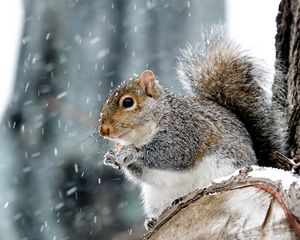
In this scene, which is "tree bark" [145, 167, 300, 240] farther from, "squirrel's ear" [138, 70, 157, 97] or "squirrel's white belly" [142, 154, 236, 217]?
"squirrel's ear" [138, 70, 157, 97]

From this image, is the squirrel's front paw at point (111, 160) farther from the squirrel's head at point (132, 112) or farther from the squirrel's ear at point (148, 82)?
the squirrel's ear at point (148, 82)

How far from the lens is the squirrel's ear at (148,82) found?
1.78 m

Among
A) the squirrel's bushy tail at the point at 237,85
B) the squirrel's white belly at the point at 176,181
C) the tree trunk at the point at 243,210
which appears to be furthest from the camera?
the squirrel's bushy tail at the point at 237,85

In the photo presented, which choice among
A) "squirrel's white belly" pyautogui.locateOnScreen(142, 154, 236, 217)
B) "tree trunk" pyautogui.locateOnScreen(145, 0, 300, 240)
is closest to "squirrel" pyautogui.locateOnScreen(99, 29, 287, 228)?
"squirrel's white belly" pyautogui.locateOnScreen(142, 154, 236, 217)

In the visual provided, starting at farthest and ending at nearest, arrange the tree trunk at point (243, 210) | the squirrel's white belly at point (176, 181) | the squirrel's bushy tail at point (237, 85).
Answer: the squirrel's bushy tail at point (237, 85), the squirrel's white belly at point (176, 181), the tree trunk at point (243, 210)

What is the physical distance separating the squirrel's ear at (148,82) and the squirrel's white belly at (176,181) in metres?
0.19

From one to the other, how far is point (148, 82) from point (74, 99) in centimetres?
38

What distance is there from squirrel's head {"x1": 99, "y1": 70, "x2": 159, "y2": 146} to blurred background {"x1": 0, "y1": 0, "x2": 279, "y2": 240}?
148mm

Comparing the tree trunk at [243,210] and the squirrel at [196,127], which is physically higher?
the squirrel at [196,127]

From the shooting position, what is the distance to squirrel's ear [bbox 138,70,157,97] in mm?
1782

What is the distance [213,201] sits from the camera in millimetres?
1311

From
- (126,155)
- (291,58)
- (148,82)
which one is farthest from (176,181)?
(291,58)

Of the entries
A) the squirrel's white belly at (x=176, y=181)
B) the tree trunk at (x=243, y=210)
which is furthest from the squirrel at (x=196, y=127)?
the tree trunk at (x=243, y=210)

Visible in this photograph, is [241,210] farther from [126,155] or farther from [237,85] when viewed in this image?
[237,85]
